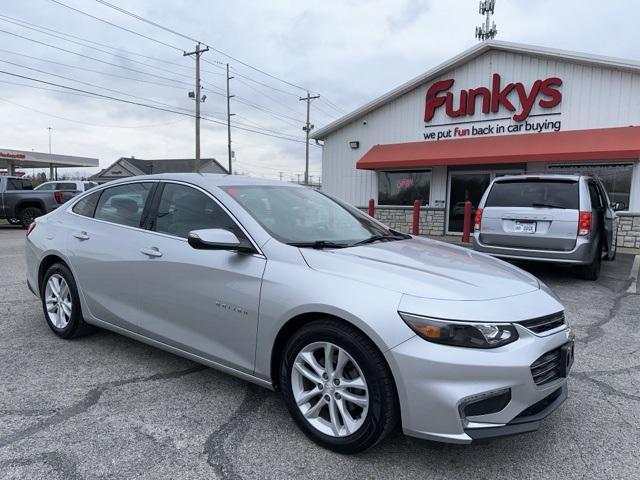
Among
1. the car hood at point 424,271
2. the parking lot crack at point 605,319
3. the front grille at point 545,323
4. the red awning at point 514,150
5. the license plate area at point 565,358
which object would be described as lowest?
the parking lot crack at point 605,319

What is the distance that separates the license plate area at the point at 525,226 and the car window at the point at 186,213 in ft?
17.4

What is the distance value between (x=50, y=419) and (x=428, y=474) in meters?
2.27

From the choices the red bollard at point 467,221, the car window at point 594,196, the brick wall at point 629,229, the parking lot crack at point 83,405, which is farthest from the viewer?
the red bollard at point 467,221

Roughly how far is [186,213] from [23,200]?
15972mm

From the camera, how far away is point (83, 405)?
3.05 meters

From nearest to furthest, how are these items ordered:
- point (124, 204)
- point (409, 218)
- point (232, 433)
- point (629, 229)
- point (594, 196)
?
1. point (232, 433)
2. point (124, 204)
3. point (594, 196)
4. point (629, 229)
5. point (409, 218)

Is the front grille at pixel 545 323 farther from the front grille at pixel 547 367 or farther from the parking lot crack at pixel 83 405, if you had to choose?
the parking lot crack at pixel 83 405

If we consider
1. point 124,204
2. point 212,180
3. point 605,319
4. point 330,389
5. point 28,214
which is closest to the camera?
point 330,389

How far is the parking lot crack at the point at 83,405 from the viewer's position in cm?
269

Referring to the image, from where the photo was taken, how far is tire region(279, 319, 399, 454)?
7.60ft

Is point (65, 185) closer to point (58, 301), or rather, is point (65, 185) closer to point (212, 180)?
point (58, 301)

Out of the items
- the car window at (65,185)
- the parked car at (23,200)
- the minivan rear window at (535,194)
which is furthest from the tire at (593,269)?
the car window at (65,185)

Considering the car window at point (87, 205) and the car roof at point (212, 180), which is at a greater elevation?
the car roof at point (212, 180)

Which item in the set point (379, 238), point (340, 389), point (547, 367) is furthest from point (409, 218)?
point (340, 389)
